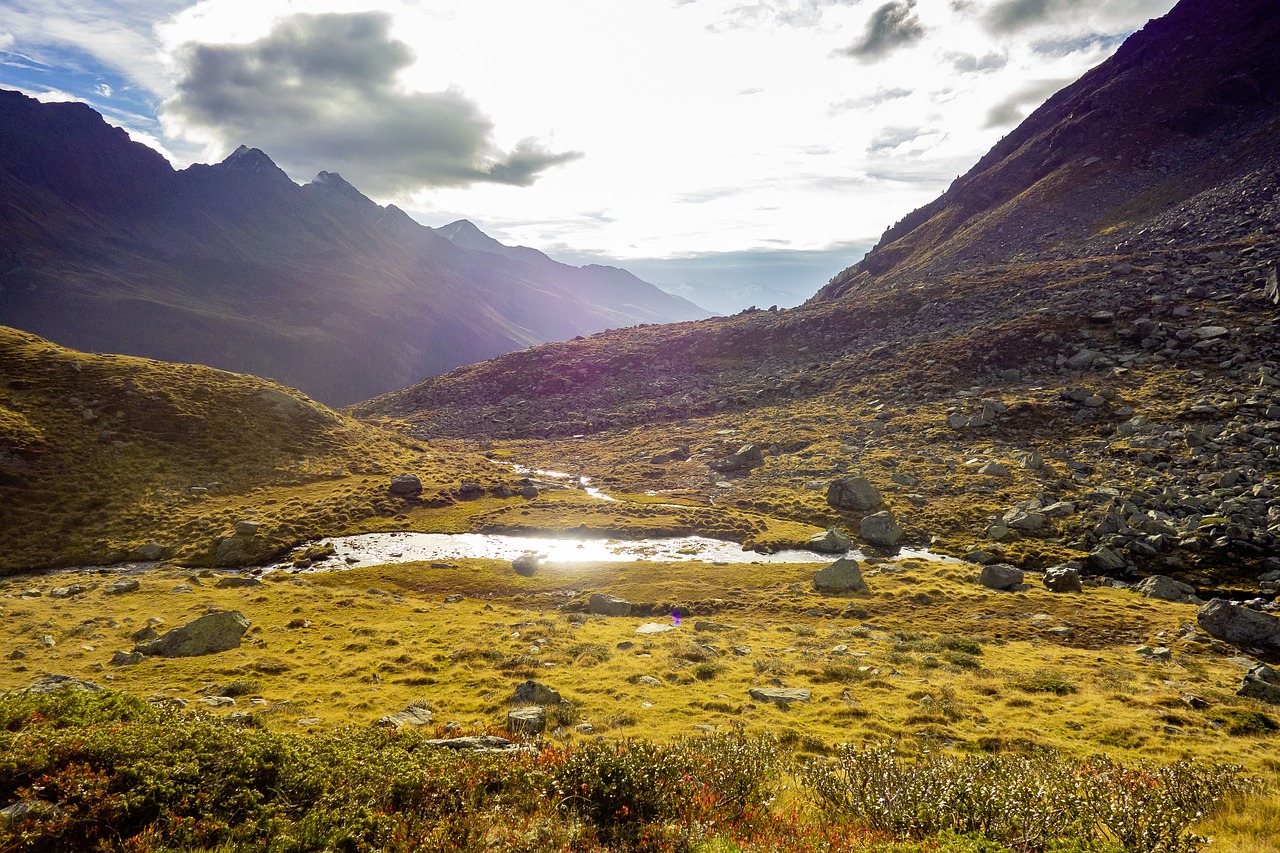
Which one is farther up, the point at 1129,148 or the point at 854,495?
the point at 1129,148

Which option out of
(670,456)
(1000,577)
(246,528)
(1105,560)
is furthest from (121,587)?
(1105,560)

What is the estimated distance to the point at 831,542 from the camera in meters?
45.6

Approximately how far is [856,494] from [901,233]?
167263 millimetres

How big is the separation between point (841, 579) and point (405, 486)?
155 feet

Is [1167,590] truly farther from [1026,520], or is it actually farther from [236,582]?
[236,582]

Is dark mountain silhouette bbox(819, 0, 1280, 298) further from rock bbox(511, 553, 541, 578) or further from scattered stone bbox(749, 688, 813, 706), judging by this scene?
scattered stone bbox(749, 688, 813, 706)

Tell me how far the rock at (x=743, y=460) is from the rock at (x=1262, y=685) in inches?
1914

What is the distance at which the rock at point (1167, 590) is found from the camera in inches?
1222

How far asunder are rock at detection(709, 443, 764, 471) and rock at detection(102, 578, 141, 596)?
55880 mm

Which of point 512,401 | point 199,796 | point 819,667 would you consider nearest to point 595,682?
point 819,667

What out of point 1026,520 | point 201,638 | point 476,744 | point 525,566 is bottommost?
point 525,566

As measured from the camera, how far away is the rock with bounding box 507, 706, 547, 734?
668 inches

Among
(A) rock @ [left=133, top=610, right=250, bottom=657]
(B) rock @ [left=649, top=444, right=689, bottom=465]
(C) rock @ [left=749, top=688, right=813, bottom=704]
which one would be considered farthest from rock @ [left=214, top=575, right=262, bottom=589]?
(B) rock @ [left=649, top=444, right=689, bottom=465]

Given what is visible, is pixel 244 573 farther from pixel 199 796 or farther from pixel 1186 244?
pixel 1186 244
